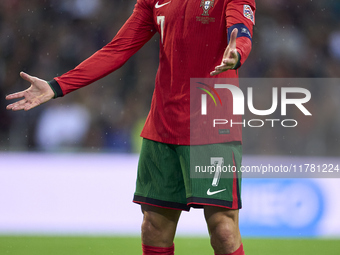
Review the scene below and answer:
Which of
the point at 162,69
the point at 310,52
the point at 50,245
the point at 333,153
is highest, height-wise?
the point at 310,52

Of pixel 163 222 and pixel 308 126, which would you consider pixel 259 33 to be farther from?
pixel 163 222

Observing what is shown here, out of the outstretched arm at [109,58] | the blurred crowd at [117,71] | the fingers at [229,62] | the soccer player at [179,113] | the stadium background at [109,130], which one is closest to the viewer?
the fingers at [229,62]

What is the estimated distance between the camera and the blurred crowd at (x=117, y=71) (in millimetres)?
5977

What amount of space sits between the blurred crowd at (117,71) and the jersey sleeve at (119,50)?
3.40 m

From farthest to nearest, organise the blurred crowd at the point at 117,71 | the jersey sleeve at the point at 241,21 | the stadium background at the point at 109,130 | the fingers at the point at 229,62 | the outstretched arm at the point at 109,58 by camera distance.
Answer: the blurred crowd at the point at 117,71 → the stadium background at the point at 109,130 → the outstretched arm at the point at 109,58 → the jersey sleeve at the point at 241,21 → the fingers at the point at 229,62

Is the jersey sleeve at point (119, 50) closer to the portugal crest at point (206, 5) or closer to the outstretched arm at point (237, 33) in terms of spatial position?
the portugal crest at point (206, 5)

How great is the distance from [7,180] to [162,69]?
2.69m

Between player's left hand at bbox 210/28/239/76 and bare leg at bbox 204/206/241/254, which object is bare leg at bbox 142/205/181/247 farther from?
player's left hand at bbox 210/28/239/76

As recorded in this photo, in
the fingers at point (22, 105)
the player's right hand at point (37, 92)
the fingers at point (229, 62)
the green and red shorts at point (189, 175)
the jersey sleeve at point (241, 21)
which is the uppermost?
the jersey sleeve at point (241, 21)

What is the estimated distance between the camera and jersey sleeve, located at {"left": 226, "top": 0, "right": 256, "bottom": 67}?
2057mm

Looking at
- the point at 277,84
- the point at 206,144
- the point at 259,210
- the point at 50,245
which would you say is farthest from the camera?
the point at 277,84

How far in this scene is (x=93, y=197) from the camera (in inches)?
178

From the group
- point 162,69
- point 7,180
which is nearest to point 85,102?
point 7,180

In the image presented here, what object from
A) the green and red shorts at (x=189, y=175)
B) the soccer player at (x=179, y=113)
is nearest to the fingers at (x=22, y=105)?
the soccer player at (x=179, y=113)
